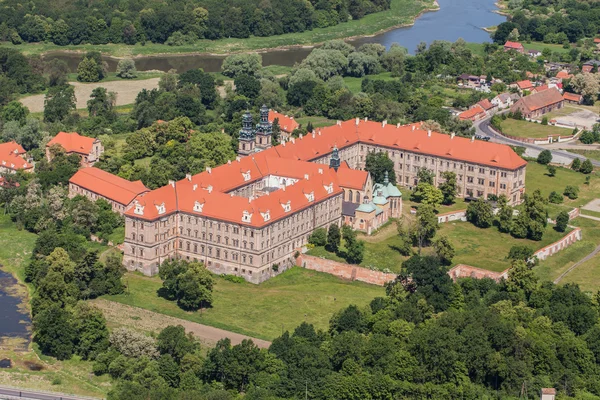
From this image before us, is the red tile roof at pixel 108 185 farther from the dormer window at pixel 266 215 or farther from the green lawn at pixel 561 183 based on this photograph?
the green lawn at pixel 561 183

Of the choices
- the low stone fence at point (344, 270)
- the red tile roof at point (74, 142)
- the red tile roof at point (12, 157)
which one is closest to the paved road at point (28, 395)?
the low stone fence at point (344, 270)

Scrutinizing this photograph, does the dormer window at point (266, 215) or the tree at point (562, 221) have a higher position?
the dormer window at point (266, 215)

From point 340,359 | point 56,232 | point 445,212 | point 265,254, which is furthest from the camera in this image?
point 445,212

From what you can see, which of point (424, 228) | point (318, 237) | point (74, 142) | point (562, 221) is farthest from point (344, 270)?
point (74, 142)

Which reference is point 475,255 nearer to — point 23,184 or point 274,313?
point 274,313

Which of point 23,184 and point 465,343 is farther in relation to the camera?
point 23,184

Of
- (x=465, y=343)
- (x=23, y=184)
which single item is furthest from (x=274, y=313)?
(x=23, y=184)

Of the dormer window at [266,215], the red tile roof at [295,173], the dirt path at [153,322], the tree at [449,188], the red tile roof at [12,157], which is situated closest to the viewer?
the dirt path at [153,322]
